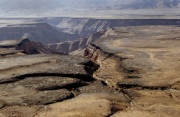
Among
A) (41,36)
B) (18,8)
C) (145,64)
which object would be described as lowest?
(18,8)

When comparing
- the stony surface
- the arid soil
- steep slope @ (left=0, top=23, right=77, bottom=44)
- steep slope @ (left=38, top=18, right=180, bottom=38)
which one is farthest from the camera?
steep slope @ (left=38, top=18, right=180, bottom=38)

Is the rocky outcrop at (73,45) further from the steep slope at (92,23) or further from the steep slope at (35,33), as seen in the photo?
the steep slope at (92,23)

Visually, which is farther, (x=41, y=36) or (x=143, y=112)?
(x=41, y=36)

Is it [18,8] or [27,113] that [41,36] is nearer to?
[27,113]

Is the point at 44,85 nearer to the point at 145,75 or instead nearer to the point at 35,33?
the point at 145,75

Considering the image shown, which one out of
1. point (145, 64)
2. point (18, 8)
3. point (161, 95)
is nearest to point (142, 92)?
point (161, 95)

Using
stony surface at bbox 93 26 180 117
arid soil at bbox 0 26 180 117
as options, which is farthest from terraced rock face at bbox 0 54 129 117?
stony surface at bbox 93 26 180 117

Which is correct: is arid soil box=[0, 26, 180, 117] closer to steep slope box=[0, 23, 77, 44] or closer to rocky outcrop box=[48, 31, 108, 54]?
rocky outcrop box=[48, 31, 108, 54]

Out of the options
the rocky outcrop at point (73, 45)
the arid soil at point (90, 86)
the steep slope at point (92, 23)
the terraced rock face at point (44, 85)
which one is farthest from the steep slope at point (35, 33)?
the terraced rock face at point (44, 85)
